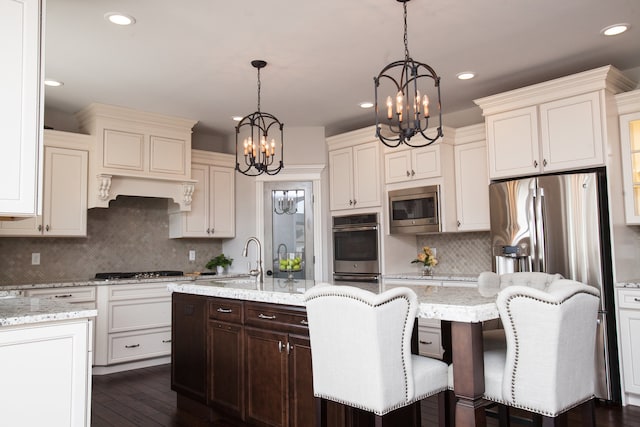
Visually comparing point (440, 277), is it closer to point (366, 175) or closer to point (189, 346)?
point (366, 175)

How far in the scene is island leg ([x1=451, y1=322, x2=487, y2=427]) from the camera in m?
2.00

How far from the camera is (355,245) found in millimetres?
5555

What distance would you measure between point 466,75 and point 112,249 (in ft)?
13.5

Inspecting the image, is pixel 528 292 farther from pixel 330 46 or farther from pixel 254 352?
pixel 330 46

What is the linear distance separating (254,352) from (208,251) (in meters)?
3.61

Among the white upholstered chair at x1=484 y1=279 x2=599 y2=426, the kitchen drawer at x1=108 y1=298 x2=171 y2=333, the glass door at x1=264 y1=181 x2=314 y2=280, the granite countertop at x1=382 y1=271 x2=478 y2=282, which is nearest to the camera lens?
the white upholstered chair at x1=484 y1=279 x2=599 y2=426

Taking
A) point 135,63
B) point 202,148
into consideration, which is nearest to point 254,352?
point 135,63

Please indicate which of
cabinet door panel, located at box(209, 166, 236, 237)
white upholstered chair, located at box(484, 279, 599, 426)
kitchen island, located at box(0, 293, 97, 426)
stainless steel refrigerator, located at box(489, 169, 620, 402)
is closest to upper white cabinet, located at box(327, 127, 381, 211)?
cabinet door panel, located at box(209, 166, 236, 237)

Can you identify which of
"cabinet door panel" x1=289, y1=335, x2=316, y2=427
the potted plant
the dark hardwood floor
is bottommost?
the dark hardwood floor

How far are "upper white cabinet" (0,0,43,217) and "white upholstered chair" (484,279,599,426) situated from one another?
2.10 metres

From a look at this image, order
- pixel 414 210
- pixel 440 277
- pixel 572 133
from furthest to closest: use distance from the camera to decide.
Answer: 1. pixel 414 210
2. pixel 440 277
3. pixel 572 133

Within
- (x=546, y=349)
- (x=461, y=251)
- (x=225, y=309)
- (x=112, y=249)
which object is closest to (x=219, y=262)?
(x=112, y=249)

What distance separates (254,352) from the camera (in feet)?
9.82

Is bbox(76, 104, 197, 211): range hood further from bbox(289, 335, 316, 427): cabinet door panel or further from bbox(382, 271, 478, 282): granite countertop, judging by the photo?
bbox(289, 335, 316, 427): cabinet door panel
